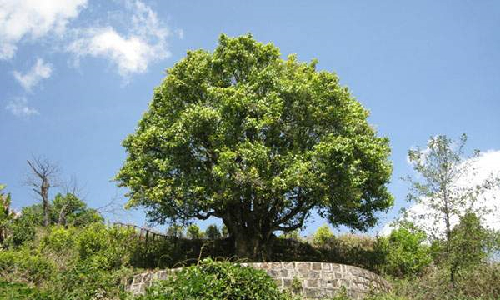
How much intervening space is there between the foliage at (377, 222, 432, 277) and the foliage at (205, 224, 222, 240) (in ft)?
27.4

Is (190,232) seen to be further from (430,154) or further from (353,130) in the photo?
(430,154)

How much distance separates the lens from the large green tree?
59.6 feet

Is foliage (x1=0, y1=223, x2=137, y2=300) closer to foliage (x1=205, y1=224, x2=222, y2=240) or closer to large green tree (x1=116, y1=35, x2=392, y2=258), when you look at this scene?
large green tree (x1=116, y1=35, x2=392, y2=258)

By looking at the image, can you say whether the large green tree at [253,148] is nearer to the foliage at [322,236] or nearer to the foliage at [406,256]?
the foliage at [406,256]

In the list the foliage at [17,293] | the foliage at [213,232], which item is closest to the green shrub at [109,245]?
the foliage at [213,232]

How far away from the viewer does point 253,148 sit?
17.9m

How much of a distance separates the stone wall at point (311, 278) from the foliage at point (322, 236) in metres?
8.78

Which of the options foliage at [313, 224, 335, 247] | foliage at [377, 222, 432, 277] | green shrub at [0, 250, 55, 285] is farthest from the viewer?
foliage at [313, 224, 335, 247]

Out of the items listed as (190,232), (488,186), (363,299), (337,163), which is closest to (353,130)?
(337,163)

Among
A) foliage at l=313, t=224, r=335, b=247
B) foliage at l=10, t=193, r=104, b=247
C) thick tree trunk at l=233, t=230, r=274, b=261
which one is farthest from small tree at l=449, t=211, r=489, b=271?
foliage at l=10, t=193, r=104, b=247

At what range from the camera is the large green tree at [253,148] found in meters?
18.2

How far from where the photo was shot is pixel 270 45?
70.2ft

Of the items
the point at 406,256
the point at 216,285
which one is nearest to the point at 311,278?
the point at 216,285

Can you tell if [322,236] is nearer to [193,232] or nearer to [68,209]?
[193,232]
